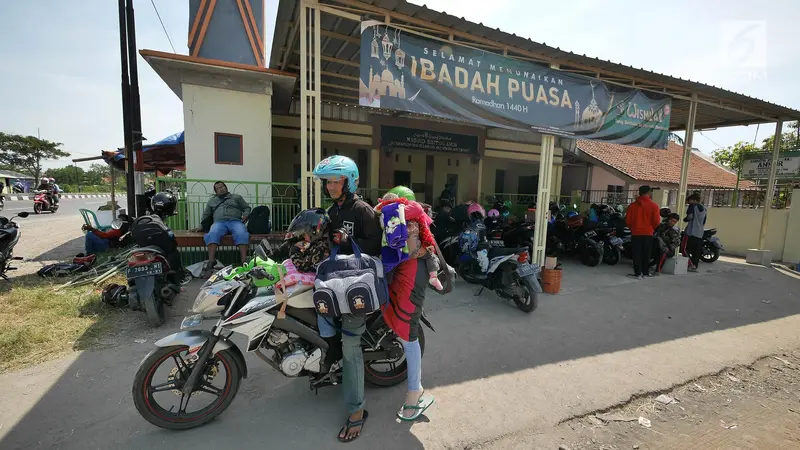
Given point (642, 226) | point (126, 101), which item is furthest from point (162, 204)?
point (642, 226)

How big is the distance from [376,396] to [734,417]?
2690 mm

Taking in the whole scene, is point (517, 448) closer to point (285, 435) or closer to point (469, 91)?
point (285, 435)

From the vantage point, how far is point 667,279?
6777 millimetres

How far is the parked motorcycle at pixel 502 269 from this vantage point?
4547 millimetres

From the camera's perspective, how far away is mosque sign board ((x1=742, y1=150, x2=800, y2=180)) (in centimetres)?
890

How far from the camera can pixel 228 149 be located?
681 centimetres

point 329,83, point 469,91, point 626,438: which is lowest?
point 626,438

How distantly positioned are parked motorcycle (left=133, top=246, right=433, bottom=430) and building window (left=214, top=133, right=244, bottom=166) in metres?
5.10

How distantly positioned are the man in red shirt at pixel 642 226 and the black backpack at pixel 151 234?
745 cm

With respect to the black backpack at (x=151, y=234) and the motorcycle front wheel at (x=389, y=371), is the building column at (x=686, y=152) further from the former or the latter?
the black backpack at (x=151, y=234)

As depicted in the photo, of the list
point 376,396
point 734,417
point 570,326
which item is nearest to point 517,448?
point 376,396

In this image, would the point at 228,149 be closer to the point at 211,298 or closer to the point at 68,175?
the point at 211,298

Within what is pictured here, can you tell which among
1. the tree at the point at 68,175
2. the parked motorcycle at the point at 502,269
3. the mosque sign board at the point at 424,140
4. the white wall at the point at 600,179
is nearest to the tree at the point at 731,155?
the white wall at the point at 600,179

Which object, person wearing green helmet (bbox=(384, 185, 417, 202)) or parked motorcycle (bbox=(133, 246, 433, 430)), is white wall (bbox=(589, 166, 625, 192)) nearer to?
person wearing green helmet (bbox=(384, 185, 417, 202))
